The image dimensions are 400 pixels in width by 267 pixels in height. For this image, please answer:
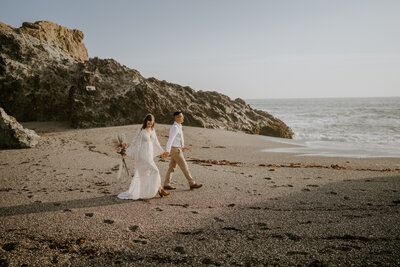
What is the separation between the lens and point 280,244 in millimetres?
3557

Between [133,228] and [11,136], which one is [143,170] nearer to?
[133,228]

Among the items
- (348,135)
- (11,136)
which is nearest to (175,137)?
(11,136)

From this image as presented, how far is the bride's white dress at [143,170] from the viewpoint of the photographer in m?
5.65

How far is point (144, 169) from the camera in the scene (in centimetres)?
590

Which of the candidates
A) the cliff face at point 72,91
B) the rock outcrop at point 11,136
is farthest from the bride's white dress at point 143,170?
the cliff face at point 72,91

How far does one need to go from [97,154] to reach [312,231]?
8331 mm

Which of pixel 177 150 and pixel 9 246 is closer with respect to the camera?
pixel 9 246

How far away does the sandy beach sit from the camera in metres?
3.29

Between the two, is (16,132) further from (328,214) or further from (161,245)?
(328,214)

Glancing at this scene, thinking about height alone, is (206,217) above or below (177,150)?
below

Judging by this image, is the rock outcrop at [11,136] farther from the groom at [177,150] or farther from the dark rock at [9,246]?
the dark rock at [9,246]

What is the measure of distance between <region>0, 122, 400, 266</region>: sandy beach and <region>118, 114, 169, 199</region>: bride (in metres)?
0.25

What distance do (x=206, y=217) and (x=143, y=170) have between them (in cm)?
207

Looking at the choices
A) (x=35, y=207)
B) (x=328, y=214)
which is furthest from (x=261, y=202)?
(x=35, y=207)
